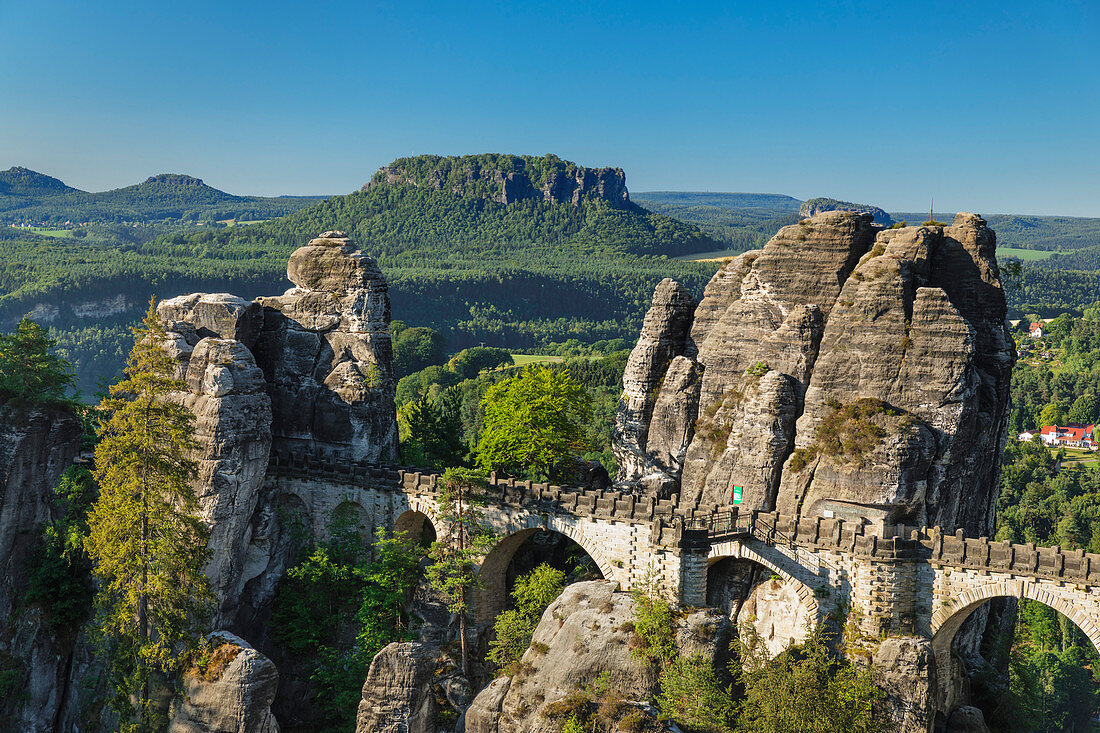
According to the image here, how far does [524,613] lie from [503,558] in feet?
10.4

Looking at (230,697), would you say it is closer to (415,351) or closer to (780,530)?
(780,530)

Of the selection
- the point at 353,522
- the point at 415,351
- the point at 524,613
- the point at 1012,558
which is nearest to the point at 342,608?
the point at 353,522

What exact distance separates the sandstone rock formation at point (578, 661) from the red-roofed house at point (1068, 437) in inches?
3926

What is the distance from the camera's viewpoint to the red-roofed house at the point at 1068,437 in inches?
4872

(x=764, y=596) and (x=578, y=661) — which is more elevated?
(x=764, y=596)

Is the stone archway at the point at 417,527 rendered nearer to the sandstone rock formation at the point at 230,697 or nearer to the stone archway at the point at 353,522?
the stone archway at the point at 353,522

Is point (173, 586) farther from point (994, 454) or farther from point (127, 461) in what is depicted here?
point (994, 454)

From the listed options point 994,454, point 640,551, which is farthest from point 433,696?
point 994,454

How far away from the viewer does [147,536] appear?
4044 centimetres

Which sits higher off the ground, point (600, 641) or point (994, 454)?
point (994, 454)

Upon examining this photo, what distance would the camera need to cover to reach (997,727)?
4031 centimetres

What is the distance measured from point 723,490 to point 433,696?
14710 millimetres

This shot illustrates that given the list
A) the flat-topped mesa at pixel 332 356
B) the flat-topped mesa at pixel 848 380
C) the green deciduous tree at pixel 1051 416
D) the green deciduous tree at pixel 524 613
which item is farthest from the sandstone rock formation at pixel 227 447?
the green deciduous tree at pixel 1051 416

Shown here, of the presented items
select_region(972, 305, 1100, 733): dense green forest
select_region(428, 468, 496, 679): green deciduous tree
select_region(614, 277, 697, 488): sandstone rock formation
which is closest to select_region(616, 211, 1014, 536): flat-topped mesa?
select_region(614, 277, 697, 488): sandstone rock formation
